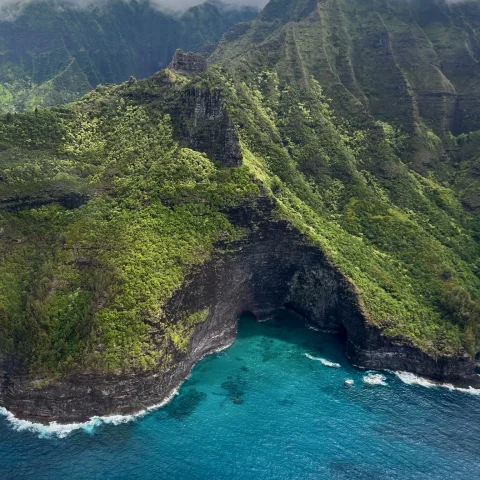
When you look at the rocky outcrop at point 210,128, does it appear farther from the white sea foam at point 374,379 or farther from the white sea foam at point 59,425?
the white sea foam at point 59,425

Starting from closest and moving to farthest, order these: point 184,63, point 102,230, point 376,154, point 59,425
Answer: point 59,425 → point 102,230 → point 184,63 → point 376,154

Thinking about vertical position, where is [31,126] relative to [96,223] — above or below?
above

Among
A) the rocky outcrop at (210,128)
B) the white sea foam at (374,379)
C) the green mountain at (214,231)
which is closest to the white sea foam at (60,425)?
the green mountain at (214,231)

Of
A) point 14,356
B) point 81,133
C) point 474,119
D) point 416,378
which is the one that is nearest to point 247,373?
point 416,378

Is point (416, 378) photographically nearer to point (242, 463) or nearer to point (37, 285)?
point (242, 463)

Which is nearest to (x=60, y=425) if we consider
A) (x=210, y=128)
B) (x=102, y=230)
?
(x=102, y=230)

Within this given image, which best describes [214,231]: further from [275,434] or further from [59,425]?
[59,425]
